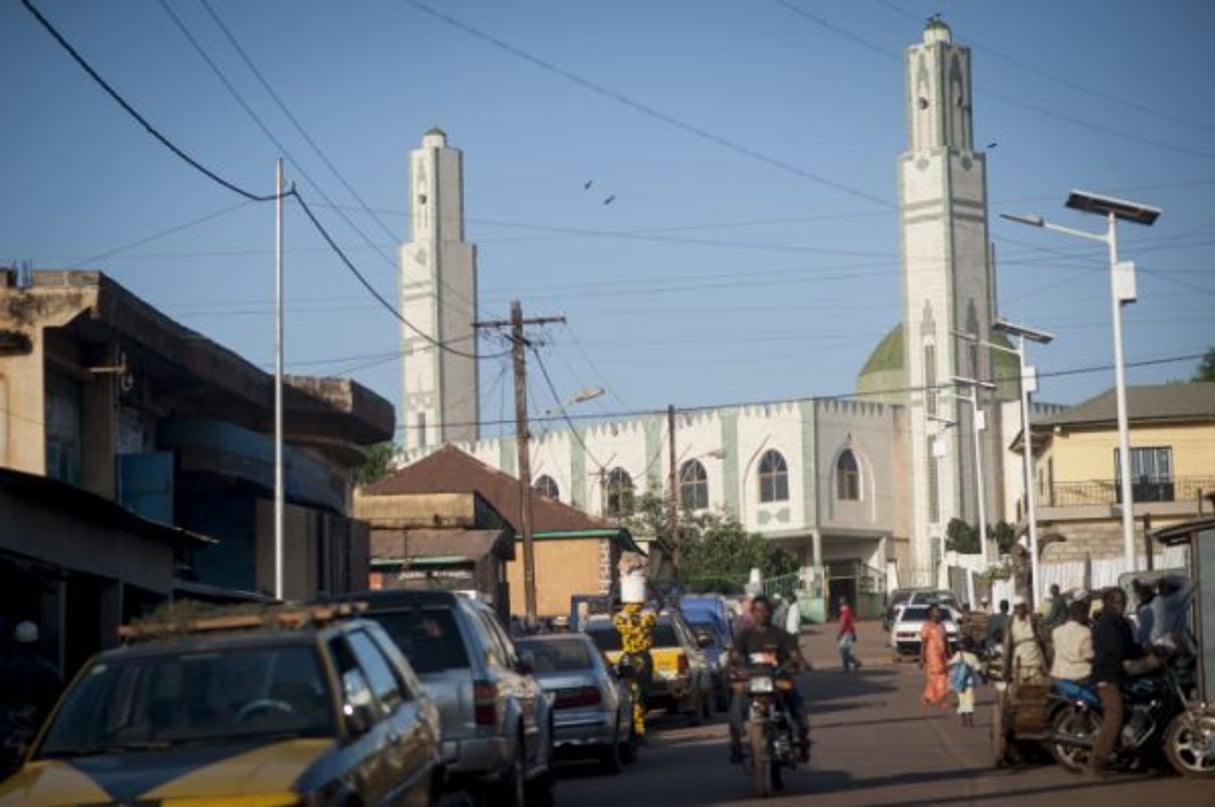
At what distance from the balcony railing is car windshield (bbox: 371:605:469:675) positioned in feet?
164

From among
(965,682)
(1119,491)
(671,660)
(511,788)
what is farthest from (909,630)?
(511,788)

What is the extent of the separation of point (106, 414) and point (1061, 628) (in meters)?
15.1

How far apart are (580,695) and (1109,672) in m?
5.86

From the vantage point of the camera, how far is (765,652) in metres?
19.9

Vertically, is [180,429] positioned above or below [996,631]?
above

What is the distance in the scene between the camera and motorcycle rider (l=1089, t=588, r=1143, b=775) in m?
19.2

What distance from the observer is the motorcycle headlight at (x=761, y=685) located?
19344 mm

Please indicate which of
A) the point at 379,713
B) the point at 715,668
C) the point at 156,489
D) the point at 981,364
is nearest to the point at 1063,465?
the point at 981,364

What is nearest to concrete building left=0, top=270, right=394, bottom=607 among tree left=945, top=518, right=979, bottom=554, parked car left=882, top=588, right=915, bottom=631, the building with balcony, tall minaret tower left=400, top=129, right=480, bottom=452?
parked car left=882, top=588, right=915, bottom=631

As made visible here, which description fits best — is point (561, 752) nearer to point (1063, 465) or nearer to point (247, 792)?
point (247, 792)

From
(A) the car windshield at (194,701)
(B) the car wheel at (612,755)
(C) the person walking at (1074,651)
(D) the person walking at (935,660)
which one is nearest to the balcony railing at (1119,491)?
(D) the person walking at (935,660)

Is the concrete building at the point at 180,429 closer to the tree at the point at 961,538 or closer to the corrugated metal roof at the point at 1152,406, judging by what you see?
the corrugated metal roof at the point at 1152,406

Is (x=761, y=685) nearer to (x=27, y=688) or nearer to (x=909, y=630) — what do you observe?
(x=27, y=688)

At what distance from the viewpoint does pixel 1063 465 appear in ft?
223
